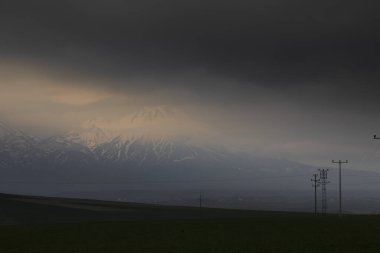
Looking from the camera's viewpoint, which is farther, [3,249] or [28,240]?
[28,240]

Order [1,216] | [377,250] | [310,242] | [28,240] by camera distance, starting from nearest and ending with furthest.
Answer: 1. [377,250]
2. [310,242]
3. [28,240]
4. [1,216]

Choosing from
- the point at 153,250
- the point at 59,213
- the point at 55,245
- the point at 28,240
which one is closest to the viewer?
the point at 153,250

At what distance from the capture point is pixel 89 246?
49.6 metres

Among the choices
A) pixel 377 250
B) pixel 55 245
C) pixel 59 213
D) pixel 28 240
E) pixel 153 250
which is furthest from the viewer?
pixel 59 213

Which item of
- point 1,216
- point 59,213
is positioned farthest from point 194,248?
point 59,213

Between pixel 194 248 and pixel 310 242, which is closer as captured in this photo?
pixel 194 248

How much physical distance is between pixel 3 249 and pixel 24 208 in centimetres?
12148

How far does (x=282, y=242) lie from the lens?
161ft

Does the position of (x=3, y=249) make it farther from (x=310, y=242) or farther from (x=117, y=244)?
(x=310, y=242)

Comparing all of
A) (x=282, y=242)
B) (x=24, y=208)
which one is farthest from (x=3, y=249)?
(x=24, y=208)

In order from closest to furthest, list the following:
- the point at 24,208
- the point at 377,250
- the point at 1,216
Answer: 1. the point at 377,250
2. the point at 1,216
3. the point at 24,208

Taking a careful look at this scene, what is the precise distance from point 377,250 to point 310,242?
8402 mm

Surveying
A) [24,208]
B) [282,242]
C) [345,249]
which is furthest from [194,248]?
[24,208]

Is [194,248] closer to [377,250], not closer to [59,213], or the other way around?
[377,250]
